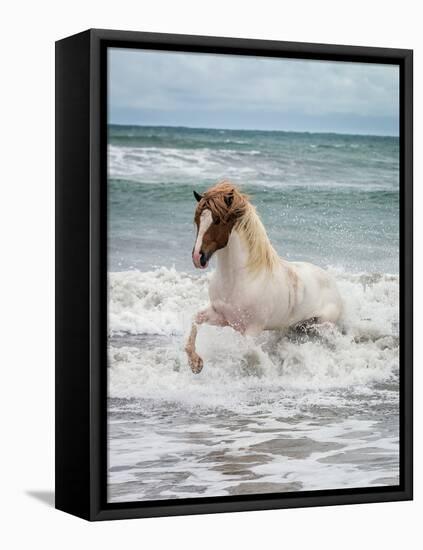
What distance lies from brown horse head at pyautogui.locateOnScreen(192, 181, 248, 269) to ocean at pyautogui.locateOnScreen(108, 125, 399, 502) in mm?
47

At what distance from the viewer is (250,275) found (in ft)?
29.6

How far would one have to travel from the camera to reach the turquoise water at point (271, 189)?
8.71m

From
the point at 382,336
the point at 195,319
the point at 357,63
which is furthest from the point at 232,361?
the point at 357,63

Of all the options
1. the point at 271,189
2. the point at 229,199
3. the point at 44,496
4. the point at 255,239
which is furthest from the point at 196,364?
the point at 44,496

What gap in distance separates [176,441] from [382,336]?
137cm

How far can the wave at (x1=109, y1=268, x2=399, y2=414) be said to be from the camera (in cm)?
870

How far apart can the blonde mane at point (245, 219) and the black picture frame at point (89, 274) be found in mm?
634

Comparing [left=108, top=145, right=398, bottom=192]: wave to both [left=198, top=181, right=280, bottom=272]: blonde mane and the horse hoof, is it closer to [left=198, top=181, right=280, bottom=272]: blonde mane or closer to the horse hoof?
[left=198, top=181, right=280, bottom=272]: blonde mane

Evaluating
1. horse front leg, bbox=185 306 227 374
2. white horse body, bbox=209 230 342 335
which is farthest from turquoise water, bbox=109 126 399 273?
horse front leg, bbox=185 306 227 374

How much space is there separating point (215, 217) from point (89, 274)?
2.53 feet

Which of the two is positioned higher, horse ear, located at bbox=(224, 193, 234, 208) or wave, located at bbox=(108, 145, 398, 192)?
wave, located at bbox=(108, 145, 398, 192)

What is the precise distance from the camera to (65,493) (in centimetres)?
895

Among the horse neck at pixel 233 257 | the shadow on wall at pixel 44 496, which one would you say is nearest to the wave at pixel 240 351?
the horse neck at pixel 233 257

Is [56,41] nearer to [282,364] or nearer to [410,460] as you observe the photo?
[282,364]
